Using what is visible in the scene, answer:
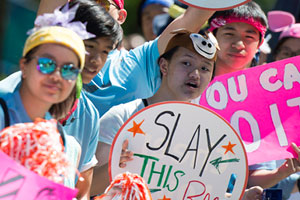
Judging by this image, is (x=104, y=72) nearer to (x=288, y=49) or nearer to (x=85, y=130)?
(x=85, y=130)

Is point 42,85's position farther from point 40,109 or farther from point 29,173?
point 29,173

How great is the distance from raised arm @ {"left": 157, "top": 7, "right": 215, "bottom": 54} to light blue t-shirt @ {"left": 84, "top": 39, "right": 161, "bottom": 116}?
0.08m

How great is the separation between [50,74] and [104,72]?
1.34 metres

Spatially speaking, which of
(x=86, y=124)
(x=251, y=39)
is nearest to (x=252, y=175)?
(x=251, y=39)

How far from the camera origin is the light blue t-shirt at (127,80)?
3736 millimetres

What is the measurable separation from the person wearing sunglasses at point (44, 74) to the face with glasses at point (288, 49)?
8.67 ft

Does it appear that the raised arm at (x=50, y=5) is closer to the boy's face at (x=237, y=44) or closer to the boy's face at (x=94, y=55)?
the boy's face at (x=94, y=55)

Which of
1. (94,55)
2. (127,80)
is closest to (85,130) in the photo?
(94,55)

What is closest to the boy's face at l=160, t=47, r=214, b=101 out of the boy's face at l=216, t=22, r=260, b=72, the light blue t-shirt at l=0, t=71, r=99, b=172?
the light blue t-shirt at l=0, t=71, r=99, b=172

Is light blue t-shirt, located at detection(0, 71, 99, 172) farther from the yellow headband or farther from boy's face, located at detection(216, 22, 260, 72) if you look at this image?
boy's face, located at detection(216, 22, 260, 72)

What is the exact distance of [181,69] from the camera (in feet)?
11.9

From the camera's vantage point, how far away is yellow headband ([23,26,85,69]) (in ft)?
8.37

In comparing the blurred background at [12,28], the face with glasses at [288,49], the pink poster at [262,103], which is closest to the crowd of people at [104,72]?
the pink poster at [262,103]

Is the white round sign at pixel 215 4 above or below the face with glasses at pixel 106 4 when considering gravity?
above
